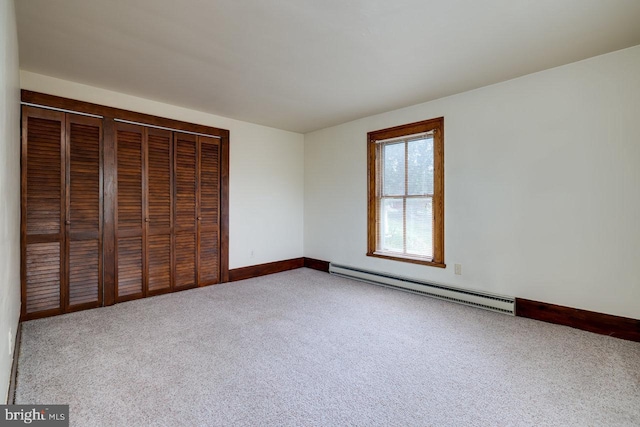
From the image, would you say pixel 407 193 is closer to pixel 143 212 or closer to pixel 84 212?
pixel 143 212

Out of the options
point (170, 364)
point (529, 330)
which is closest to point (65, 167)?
point (170, 364)

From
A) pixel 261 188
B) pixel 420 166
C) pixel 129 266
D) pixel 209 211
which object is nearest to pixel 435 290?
pixel 420 166

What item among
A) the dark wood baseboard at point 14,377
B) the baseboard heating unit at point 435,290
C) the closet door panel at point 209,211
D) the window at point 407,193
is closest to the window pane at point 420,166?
the window at point 407,193

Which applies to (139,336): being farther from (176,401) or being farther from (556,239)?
(556,239)

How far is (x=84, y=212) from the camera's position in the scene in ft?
11.4

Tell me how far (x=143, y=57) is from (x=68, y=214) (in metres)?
1.94

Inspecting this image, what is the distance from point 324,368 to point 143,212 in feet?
10.1

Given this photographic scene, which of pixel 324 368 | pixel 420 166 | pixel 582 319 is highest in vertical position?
pixel 420 166

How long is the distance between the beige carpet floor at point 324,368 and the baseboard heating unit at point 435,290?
0.12 m

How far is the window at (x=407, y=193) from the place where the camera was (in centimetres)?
395

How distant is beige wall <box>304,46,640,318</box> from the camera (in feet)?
8.95

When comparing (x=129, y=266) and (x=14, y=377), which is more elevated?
(x=129, y=266)

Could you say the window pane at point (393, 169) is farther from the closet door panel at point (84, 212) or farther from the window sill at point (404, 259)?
the closet door panel at point (84, 212)

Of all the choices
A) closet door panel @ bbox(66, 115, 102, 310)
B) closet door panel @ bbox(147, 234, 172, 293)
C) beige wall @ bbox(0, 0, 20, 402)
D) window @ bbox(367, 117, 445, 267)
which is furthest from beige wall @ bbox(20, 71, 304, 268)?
beige wall @ bbox(0, 0, 20, 402)
